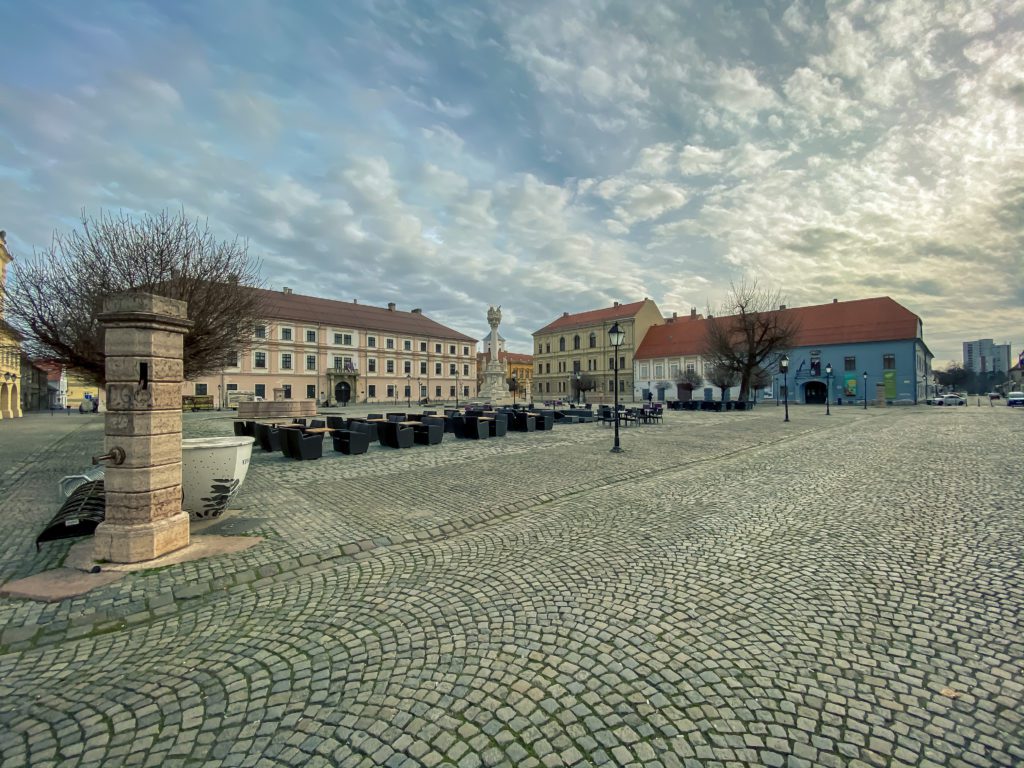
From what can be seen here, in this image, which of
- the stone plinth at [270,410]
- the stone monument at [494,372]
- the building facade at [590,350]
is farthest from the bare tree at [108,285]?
the building facade at [590,350]

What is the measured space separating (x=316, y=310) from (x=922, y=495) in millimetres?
64312

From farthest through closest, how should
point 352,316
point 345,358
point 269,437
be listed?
point 352,316
point 345,358
point 269,437

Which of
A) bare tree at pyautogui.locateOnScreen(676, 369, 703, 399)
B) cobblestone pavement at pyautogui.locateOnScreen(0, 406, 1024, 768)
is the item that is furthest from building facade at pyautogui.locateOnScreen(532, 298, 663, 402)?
cobblestone pavement at pyautogui.locateOnScreen(0, 406, 1024, 768)

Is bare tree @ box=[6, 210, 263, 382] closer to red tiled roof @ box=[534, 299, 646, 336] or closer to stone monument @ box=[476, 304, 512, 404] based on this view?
stone monument @ box=[476, 304, 512, 404]

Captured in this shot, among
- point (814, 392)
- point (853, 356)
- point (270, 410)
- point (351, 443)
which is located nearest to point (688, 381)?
point (814, 392)

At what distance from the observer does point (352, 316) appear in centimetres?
6475

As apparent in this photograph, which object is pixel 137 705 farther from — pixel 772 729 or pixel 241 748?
pixel 772 729

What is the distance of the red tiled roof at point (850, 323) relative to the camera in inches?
1942

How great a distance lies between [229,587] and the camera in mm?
4547

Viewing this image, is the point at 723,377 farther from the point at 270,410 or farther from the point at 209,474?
the point at 209,474

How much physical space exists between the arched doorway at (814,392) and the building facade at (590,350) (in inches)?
882

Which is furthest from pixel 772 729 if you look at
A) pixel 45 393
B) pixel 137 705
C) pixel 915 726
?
pixel 45 393

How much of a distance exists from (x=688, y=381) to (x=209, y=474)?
2271 inches

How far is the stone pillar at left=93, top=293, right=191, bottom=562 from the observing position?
4902 millimetres
